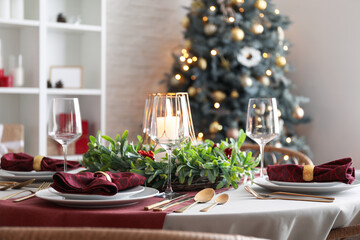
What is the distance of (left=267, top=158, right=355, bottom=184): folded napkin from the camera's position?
4.82 feet

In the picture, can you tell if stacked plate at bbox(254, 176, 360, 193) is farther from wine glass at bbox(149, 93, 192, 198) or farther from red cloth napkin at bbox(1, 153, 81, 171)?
red cloth napkin at bbox(1, 153, 81, 171)

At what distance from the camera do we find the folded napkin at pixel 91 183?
1235 millimetres

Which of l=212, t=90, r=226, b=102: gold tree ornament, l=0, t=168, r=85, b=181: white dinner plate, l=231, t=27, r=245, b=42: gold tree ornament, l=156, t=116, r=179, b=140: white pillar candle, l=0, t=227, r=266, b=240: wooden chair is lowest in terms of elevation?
l=0, t=168, r=85, b=181: white dinner plate

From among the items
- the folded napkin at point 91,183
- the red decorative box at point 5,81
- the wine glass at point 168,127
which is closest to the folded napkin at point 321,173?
the wine glass at point 168,127

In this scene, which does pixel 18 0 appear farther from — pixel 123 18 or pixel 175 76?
pixel 175 76

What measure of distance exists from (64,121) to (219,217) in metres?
0.60

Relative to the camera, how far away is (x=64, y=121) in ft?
4.97

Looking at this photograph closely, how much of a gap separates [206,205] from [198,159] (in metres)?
0.23

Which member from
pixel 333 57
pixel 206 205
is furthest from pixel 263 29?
pixel 206 205

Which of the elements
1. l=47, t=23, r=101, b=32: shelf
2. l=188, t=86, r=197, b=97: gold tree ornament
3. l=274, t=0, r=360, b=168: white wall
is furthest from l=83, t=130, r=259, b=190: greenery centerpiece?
l=274, t=0, r=360, b=168: white wall

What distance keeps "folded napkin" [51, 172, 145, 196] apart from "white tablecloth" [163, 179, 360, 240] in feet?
0.61

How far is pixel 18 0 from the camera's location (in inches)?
142

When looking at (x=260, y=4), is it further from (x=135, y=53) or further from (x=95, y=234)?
(x=95, y=234)

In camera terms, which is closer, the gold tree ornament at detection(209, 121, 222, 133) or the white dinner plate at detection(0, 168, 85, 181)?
the white dinner plate at detection(0, 168, 85, 181)
